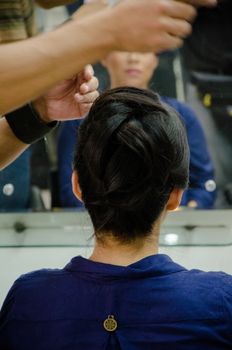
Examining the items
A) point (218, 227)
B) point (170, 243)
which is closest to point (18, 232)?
point (170, 243)

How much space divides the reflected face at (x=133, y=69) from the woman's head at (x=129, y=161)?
112 cm

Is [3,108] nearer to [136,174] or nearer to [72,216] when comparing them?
[136,174]

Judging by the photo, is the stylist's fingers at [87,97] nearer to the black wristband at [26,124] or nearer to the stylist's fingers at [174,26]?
the black wristband at [26,124]

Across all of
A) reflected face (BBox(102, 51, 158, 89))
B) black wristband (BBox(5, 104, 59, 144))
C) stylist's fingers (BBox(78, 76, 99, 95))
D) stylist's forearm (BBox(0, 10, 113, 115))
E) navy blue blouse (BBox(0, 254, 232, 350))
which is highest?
stylist's forearm (BBox(0, 10, 113, 115))

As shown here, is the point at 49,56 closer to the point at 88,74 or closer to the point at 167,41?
the point at 167,41

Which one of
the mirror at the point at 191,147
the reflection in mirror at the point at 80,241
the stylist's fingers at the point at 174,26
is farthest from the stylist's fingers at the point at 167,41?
the reflection in mirror at the point at 80,241

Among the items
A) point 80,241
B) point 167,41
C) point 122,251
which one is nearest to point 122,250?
point 122,251

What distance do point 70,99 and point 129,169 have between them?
0.88 feet

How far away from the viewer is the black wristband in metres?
1.18

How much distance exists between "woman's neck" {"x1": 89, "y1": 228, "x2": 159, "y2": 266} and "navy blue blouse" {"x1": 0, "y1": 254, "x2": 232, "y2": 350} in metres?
0.02

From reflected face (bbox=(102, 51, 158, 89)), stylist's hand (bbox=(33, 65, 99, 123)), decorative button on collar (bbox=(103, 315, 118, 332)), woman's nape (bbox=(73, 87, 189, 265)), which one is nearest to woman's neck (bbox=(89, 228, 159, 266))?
woman's nape (bbox=(73, 87, 189, 265))

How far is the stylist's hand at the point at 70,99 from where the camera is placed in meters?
1.14

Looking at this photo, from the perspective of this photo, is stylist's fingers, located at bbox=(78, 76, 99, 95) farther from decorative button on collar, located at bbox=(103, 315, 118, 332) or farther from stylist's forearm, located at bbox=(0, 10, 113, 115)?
decorative button on collar, located at bbox=(103, 315, 118, 332)

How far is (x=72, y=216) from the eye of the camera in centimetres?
179
